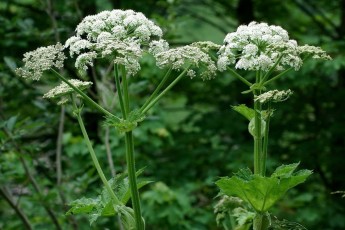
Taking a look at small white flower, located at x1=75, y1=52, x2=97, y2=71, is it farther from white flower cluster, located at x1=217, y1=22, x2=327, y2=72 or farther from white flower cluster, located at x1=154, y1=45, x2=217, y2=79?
white flower cluster, located at x1=217, y1=22, x2=327, y2=72

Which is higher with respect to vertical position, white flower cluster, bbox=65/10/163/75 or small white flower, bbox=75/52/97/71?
white flower cluster, bbox=65/10/163/75

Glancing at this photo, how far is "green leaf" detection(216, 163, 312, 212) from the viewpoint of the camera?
83.0 inches

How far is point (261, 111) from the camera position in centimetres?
229

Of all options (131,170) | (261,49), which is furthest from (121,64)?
(261,49)

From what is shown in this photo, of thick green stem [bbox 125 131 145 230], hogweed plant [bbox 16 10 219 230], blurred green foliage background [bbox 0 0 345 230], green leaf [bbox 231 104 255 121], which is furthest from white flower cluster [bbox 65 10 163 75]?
blurred green foliage background [bbox 0 0 345 230]

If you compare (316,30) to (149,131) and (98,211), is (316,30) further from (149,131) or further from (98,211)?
(98,211)

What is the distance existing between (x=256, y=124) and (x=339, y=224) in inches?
153

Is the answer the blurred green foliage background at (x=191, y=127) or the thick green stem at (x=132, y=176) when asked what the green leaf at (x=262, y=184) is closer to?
the thick green stem at (x=132, y=176)

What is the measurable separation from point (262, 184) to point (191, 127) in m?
4.71

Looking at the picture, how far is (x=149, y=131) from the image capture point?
236 inches

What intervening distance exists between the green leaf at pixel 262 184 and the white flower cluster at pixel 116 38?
19.4 inches

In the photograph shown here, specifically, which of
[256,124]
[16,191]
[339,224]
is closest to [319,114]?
[339,224]

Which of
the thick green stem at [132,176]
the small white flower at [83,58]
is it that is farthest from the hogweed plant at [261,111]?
the small white flower at [83,58]

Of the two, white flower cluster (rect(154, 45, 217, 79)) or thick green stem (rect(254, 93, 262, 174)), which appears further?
thick green stem (rect(254, 93, 262, 174))
